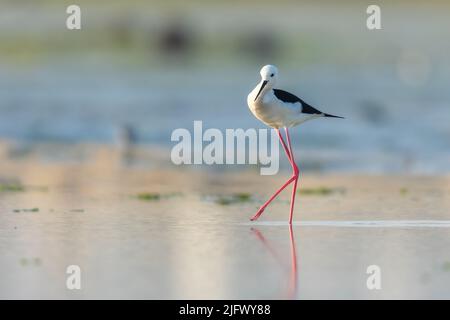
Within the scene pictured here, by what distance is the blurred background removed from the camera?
54.6ft

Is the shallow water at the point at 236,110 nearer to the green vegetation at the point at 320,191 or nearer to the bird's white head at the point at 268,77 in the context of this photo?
the green vegetation at the point at 320,191

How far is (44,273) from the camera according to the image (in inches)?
270

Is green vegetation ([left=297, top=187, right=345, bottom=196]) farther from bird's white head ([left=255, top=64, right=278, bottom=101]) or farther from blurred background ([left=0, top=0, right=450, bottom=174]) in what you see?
blurred background ([left=0, top=0, right=450, bottom=174])

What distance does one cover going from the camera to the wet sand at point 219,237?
6539 mm

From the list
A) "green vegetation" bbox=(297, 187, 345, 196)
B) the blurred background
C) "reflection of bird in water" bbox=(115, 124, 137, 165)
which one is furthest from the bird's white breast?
"reflection of bird in water" bbox=(115, 124, 137, 165)

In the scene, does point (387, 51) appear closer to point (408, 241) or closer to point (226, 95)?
point (226, 95)

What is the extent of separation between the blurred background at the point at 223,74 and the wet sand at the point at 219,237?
260cm

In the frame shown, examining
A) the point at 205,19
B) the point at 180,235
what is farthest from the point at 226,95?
the point at 180,235

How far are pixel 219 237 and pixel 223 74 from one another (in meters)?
16.6

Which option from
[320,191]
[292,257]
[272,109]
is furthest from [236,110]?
[292,257]

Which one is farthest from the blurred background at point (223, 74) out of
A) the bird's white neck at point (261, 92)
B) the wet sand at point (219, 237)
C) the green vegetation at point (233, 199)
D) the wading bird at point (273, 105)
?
the bird's white neck at point (261, 92)

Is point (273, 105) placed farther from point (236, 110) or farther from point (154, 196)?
point (236, 110)
